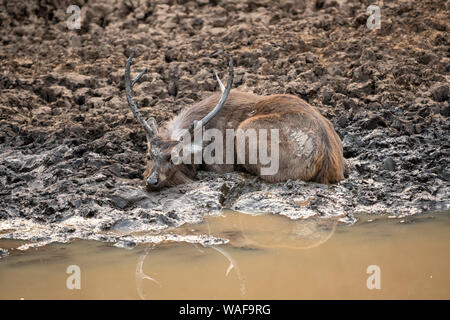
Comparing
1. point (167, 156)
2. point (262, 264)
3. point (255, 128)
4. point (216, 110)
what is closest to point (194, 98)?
point (216, 110)

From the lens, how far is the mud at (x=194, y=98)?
6047 millimetres

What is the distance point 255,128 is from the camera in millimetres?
6918

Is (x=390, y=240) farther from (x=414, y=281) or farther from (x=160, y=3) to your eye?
(x=160, y=3)

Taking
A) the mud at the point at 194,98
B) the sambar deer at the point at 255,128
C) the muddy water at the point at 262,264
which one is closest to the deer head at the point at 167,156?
the sambar deer at the point at 255,128

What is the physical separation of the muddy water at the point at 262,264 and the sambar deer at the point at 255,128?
1149 mm

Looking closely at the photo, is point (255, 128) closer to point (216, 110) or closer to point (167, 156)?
point (216, 110)

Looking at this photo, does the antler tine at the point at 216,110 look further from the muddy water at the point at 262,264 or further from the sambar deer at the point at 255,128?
the muddy water at the point at 262,264

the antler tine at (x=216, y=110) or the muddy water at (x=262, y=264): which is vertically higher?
the antler tine at (x=216, y=110)

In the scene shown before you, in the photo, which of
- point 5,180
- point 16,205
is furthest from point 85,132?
point 16,205

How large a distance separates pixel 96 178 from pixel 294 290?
137 inches

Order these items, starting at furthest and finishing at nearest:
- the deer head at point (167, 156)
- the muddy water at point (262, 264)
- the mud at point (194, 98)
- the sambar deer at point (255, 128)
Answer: the deer head at point (167, 156), the sambar deer at point (255, 128), the mud at point (194, 98), the muddy water at point (262, 264)

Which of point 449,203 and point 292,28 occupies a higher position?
point 292,28

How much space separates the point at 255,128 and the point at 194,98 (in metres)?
2.88

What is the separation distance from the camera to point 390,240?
4.93 metres
